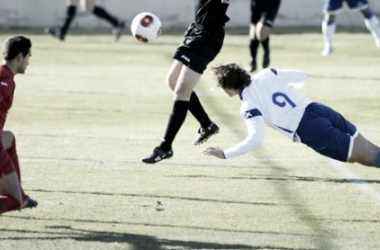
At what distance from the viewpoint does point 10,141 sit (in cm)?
718

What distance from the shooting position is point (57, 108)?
44.7 feet

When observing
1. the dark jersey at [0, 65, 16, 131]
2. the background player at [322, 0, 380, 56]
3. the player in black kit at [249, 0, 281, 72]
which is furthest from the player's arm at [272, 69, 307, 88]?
the background player at [322, 0, 380, 56]

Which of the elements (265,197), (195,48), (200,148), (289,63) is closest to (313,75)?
(289,63)

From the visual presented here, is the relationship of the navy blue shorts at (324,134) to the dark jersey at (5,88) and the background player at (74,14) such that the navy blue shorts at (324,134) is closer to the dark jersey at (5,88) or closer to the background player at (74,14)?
the dark jersey at (5,88)

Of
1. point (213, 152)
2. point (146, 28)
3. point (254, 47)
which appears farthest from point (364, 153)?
point (254, 47)

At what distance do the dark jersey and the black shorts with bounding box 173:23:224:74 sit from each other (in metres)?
2.56

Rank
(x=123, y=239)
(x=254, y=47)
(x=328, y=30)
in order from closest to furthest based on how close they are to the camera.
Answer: (x=123, y=239) < (x=254, y=47) < (x=328, y=30)

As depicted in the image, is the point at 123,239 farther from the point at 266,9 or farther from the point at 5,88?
the point at 266,9

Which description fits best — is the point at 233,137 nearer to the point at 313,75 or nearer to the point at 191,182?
the point at 191,182

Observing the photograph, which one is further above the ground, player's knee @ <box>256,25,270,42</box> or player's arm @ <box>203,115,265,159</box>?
player's arm @ <box>203,115,265,159</box>

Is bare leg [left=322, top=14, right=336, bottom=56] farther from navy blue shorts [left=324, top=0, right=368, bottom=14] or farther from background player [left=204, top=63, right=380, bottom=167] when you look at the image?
background player [left=204, top=63, right=380, bottom=167]

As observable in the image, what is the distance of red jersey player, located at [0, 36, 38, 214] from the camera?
689 cm

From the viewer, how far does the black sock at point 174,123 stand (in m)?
9.23

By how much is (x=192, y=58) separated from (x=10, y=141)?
2.61m
